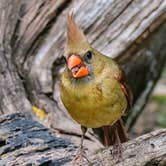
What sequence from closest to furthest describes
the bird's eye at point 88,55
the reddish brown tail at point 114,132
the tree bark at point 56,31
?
1. the bird's eye at point 88,55
2. the reddish brown tail at point 114,132
3. the tree bark at point 56,31

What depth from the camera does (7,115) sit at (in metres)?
3.75

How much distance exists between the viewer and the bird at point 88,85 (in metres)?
3.26

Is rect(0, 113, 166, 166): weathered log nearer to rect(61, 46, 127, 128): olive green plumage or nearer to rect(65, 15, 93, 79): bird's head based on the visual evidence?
rect(61, 46, 127, 128): olive green plumage

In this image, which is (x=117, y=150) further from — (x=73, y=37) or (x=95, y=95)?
(x=73, y=37)

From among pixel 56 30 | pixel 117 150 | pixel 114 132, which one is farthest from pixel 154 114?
pixel 117 150

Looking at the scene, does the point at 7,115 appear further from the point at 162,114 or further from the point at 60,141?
the point at 162,114

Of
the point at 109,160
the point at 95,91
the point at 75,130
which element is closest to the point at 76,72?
the point at 95,91

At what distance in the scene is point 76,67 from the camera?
10.6 feet

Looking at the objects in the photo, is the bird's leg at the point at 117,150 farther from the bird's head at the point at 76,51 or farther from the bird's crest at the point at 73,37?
the bird's crest at the point at 73,37

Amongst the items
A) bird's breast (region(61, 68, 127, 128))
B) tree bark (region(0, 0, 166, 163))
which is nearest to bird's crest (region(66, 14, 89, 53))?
bird's breast (region(61, 68, 127, 128))

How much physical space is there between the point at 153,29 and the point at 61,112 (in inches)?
35.9

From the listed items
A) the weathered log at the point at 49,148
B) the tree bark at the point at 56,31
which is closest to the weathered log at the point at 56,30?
the tree bark at the point at 56,31

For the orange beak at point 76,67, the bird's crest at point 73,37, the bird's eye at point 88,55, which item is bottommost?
the orange beak at point 76,67

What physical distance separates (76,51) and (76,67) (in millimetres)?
87
